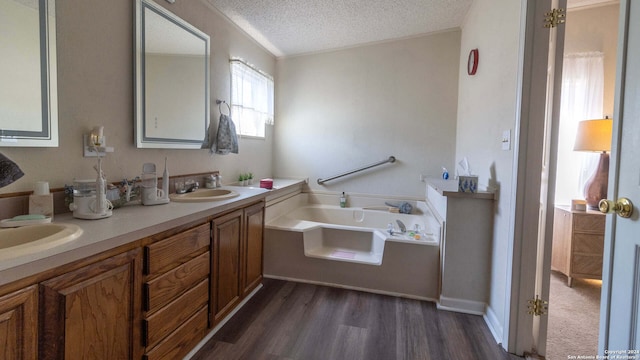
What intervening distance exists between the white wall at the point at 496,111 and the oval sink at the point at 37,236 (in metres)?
2.11

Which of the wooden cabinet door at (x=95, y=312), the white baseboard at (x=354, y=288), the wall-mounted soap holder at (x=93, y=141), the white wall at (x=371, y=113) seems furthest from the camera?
the white wall at (x=371, y=113)

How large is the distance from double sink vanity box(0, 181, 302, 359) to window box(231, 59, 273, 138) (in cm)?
119

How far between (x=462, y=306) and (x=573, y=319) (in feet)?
2.41

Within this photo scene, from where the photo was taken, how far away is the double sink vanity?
2.73 ft

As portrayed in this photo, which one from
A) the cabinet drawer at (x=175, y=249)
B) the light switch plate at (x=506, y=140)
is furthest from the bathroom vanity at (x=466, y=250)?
the cabinet drawer at (x=175, y=249)

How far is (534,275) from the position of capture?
1.64m

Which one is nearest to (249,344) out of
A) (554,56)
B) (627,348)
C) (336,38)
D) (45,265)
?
(45,265)

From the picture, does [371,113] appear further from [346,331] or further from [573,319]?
[573,319]

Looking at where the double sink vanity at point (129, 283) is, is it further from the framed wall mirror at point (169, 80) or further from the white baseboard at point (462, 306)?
the white baseboard at point (462, 306)

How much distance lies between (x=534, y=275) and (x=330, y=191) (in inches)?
88.9

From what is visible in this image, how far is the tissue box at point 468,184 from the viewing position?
204cm

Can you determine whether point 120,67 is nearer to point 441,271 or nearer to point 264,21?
point 264,21

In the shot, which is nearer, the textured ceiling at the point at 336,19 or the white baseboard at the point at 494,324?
the white baseboard at the point at 494,324

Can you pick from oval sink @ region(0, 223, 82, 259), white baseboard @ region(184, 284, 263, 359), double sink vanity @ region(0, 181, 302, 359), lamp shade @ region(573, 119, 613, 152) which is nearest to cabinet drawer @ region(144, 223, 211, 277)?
double sink vanity @ region(0, 181, 302, 359)
